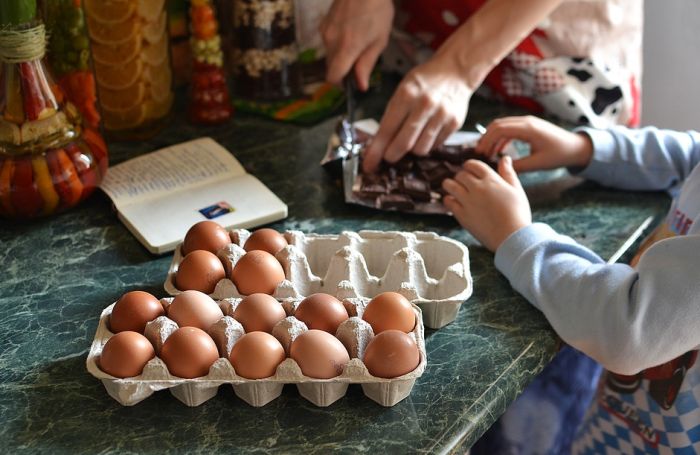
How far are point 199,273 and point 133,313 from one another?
0.12 meters

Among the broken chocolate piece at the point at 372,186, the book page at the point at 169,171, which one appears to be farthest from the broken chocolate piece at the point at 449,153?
the book page at the point at 169,171

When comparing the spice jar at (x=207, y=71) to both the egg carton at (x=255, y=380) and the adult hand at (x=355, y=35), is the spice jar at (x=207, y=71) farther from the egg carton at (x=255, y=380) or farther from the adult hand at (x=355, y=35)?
the egg carton at (x=255, y=380)

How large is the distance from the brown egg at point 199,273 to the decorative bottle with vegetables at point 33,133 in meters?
0.33

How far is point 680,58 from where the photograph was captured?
7.14 ft

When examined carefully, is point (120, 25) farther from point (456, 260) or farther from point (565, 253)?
point (565, 253)

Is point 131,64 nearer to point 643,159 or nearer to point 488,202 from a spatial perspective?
point 488,202

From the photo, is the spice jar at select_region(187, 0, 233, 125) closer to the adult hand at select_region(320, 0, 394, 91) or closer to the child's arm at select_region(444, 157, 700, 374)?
the adult hand at select_region(320, 0, 394, 91)

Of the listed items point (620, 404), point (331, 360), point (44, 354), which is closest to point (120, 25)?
point (44, 354)

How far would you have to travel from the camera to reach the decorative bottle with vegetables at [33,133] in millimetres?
1229

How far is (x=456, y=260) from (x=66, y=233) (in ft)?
2.02

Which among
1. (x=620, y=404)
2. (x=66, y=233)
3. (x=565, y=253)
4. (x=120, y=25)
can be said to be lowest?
(x=620, y=404)

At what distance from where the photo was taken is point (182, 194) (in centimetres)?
143

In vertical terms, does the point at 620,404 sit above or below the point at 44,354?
below

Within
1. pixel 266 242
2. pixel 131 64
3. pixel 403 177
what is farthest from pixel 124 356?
pixel 131 64
